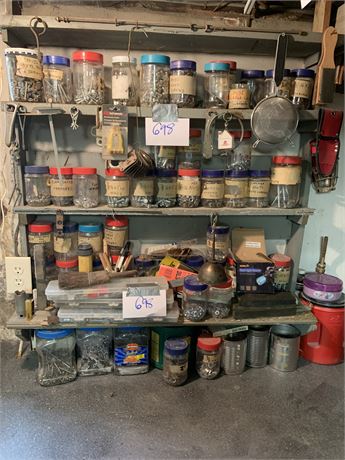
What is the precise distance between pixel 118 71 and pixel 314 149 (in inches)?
32.5

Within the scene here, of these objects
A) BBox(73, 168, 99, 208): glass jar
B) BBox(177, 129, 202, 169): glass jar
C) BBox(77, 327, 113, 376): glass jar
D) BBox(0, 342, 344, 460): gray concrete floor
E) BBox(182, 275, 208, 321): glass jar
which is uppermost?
BBox(177, 129, 202, 169): glass jar

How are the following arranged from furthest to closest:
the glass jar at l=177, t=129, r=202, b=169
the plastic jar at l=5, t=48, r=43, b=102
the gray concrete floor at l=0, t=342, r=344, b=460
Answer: the glass jar at l=177, t=129, r=202, b=169, the plastic jar at l=5, t=48, r=43, b=102, the gray concrete floor at l=0, t=342, r=344, b=460

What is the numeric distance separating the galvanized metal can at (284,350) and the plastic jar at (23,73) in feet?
4.37

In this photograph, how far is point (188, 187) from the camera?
1399 mm

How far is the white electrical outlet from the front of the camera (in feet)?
4.75

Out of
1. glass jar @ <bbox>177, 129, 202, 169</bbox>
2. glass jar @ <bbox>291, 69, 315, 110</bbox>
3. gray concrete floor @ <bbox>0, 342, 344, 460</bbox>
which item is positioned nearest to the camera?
gray concrete floor @ <bbox>0, 342, 344, 460</bbox>

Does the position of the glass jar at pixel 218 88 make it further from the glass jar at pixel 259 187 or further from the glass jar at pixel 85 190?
the glass jar at pixel 85 190

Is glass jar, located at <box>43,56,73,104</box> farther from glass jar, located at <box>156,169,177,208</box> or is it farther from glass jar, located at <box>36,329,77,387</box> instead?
glass jar, located at <box>36,329,77,387</box>

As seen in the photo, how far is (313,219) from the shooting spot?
1.72 metres

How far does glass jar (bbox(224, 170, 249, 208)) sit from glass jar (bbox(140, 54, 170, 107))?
14.9 inches

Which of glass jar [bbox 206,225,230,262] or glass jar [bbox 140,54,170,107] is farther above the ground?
glass jar [bbox 140,54,170,107]

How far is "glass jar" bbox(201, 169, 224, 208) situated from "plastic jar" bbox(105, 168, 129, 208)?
0.99ft

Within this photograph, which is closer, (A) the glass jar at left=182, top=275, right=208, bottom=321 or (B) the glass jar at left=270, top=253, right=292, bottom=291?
(A) the glass jar at left=182, top=275, right=208, bottom=321

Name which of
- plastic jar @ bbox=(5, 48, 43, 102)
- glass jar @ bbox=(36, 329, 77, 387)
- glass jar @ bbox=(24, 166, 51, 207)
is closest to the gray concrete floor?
glass jar @ bbox=(36, 329, 77, 387)
